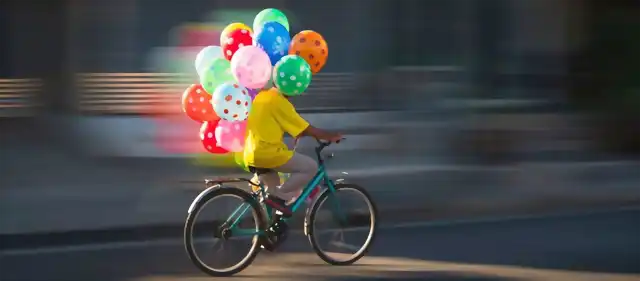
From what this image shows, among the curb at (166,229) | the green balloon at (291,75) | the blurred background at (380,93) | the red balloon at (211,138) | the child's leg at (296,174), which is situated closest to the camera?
the green balloon at (291,75)

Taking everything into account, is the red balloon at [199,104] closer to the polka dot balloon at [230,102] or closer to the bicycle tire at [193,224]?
the polka dot balloon at [230,102]

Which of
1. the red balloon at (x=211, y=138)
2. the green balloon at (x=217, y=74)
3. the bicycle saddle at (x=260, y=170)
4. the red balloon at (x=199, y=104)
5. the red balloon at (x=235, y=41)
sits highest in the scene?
the red balloon at (x=235, y=41)

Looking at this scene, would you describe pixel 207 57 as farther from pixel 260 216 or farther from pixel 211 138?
pixel 260 216

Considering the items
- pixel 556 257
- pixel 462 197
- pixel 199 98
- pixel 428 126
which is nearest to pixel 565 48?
pixel 428 126

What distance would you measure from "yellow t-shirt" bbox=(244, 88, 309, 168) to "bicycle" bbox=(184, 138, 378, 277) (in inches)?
7.4

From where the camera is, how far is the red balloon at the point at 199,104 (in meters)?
7.31

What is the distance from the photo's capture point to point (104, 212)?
9656mm

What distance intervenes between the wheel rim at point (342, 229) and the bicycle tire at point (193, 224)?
0.47m

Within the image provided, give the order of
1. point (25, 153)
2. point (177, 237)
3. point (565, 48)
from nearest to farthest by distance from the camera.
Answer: point (177, 237) → point (25, 153) → point (565, 48)

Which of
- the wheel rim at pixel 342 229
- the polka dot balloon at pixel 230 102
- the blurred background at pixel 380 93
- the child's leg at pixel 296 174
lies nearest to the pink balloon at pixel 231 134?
the polka dot balloon at pixel 230 102

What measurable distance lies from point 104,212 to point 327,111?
6.38 metres

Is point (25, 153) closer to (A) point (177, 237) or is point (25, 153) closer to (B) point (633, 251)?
(A) point (177, 237)

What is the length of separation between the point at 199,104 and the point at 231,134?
0.34 m

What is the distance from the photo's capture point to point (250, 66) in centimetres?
693
